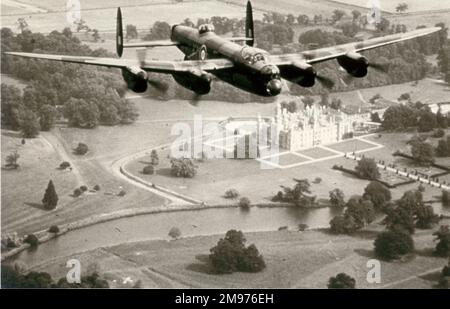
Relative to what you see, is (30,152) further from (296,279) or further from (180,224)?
(296,279)

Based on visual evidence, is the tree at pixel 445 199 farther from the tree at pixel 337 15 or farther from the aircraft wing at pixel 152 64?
the aircraft wing at pixel 152 64

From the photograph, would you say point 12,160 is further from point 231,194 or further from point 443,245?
point 443,245

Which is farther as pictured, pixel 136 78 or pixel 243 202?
pixel 243 202

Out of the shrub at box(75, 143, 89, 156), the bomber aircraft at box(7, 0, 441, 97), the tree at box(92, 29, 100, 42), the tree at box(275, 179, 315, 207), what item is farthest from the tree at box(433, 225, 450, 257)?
the tree at box(92, 29, 100, 42)

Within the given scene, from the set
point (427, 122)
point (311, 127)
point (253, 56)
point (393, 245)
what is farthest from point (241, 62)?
point (427, 122)

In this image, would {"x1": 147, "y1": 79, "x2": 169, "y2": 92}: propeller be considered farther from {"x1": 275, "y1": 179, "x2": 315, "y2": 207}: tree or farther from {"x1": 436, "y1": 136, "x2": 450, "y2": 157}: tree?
{"x1": 436, "y1": 136, "x2": 450, "y2": 157}: tree

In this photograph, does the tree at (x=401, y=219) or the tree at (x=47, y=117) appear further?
the tree at (x=47, y=117)

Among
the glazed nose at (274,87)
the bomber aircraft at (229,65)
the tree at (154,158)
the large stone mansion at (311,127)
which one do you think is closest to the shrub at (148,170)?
the tree at (154,158)
